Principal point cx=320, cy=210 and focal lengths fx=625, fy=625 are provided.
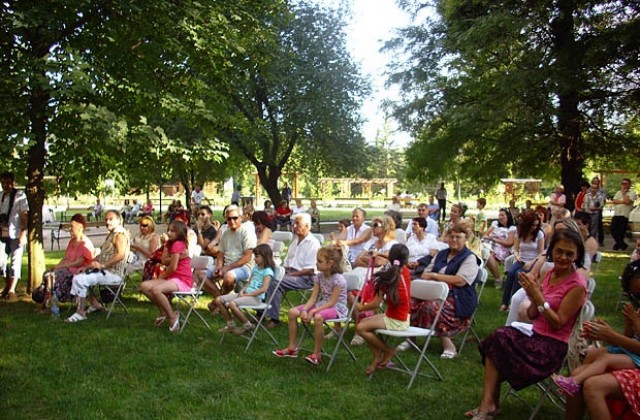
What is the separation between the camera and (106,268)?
7.92 metres

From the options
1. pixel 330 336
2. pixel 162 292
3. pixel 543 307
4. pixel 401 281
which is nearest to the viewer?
pixel 543 307

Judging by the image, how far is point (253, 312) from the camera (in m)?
8.12

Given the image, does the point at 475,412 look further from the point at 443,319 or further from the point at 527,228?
the point at 527,228

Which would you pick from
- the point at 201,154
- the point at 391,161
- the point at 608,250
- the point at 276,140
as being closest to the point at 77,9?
the point at 201,154

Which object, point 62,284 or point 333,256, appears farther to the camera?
point 62,284

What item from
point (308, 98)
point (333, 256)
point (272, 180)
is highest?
point (308, 98)

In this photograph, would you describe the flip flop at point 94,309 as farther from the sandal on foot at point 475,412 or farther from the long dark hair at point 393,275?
the sandal on foot at point 475,412

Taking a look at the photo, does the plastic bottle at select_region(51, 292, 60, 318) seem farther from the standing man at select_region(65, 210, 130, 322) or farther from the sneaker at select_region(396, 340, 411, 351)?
the sneaker at select_region(396, 340, 411, 351)

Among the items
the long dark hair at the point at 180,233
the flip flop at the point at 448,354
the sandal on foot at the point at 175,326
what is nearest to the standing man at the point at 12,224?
the long dark hair at the point at 180,233

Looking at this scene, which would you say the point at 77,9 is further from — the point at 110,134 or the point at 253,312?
the point at 253,312

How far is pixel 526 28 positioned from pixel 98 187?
36.4ft

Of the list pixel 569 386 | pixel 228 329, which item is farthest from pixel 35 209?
pixel 569 386

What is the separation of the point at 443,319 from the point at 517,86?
10.2 meters

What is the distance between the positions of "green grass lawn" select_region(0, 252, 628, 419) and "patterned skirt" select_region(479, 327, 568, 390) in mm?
473
